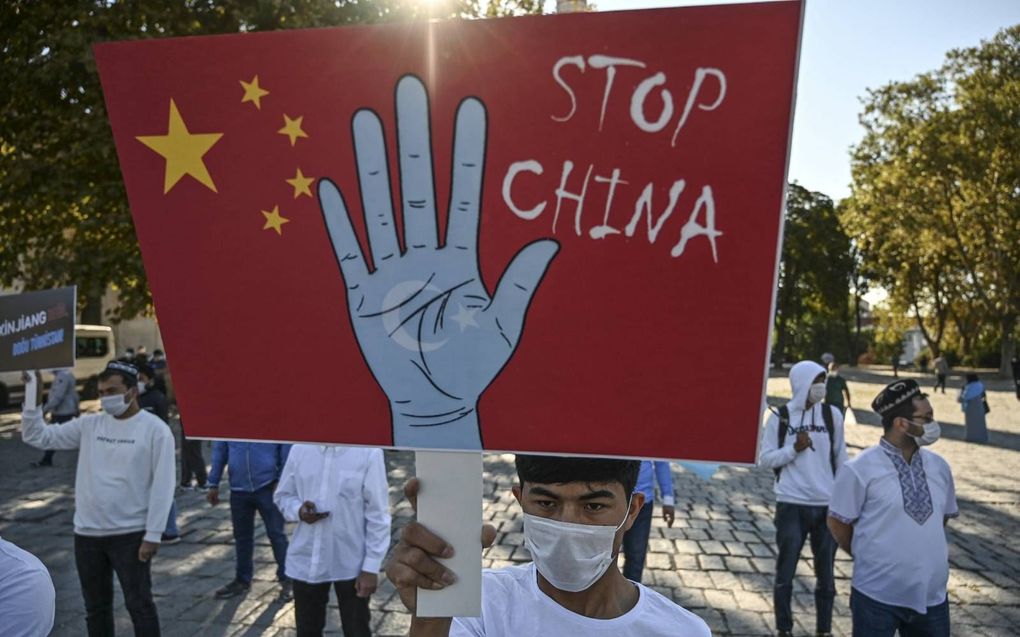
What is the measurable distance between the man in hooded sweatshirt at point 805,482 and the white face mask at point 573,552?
404cm

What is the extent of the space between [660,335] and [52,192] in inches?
555

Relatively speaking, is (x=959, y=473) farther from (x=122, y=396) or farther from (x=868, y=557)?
(x=122, y=396)

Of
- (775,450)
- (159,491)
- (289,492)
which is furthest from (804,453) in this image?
(159,491)

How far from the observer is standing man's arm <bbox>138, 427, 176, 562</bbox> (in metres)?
4.40

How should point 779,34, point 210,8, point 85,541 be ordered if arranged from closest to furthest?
point 779,34 < point 85,541 < point 210,8

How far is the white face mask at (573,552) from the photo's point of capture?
1761mm

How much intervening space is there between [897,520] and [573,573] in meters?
2.85

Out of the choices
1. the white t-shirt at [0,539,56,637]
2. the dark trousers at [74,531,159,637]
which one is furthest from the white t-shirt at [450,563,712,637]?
the dark trousers at [74,531,159,637]

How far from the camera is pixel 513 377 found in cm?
150

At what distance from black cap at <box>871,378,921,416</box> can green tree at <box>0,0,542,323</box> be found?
35.8 feet

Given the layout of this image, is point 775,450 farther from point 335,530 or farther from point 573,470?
point 573,470

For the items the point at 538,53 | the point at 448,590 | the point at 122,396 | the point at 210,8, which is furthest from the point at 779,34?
the point at 210,8

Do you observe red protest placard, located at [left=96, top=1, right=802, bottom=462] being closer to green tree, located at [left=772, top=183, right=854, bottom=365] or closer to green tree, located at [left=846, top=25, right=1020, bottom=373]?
green tree, located at [left=846, top=25, right=1020, bottom=373]

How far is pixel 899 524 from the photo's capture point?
3822mm
